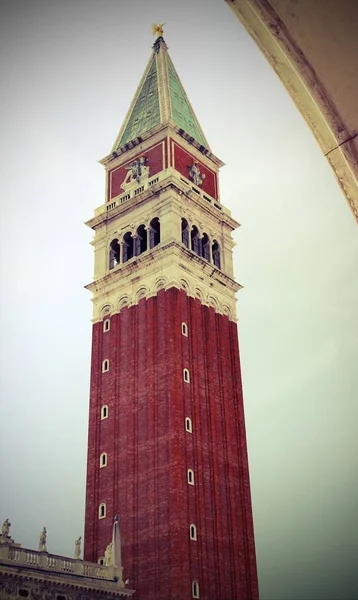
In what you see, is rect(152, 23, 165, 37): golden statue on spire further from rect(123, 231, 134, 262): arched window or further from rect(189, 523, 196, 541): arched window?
rect(189, 523, 196, 541): arched window

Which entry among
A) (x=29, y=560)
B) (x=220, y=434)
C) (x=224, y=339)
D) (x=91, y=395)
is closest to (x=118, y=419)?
(x=91, y=395)

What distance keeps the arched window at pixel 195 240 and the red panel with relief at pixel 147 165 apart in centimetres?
477

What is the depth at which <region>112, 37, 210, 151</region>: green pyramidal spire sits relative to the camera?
51.0 metres

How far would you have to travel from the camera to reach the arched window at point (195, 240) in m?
45.5

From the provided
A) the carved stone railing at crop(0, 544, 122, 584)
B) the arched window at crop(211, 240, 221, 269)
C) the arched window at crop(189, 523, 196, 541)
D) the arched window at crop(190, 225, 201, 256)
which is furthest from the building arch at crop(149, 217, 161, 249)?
the carved stone railing at crop(0, 544, 122, 584)

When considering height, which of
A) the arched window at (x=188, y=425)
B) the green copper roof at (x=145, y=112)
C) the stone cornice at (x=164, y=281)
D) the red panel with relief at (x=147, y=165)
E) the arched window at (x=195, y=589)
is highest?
the green copper roof at (x=145, y=112)

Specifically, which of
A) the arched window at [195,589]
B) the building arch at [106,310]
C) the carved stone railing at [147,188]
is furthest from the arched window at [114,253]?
the arched window at [195,589]

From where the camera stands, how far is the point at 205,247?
46906 millimetres

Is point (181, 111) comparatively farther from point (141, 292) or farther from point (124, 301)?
point (124, 301)

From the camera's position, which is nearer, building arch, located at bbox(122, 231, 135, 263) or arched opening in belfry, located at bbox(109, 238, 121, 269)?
building arch, located at bbox(122, 231, 135, 263)

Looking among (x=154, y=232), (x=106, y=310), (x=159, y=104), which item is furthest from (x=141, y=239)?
(x=159, y=104)

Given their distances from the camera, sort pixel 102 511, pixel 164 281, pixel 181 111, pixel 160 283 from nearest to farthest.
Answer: pixel 102 511 < pixel 164 281 < pixel 160 283 < pixel 181 111

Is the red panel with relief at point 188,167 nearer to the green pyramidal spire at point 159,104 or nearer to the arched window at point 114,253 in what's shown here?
the green pyramidal spire at point 159,104

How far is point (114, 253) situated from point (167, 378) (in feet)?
37.6
